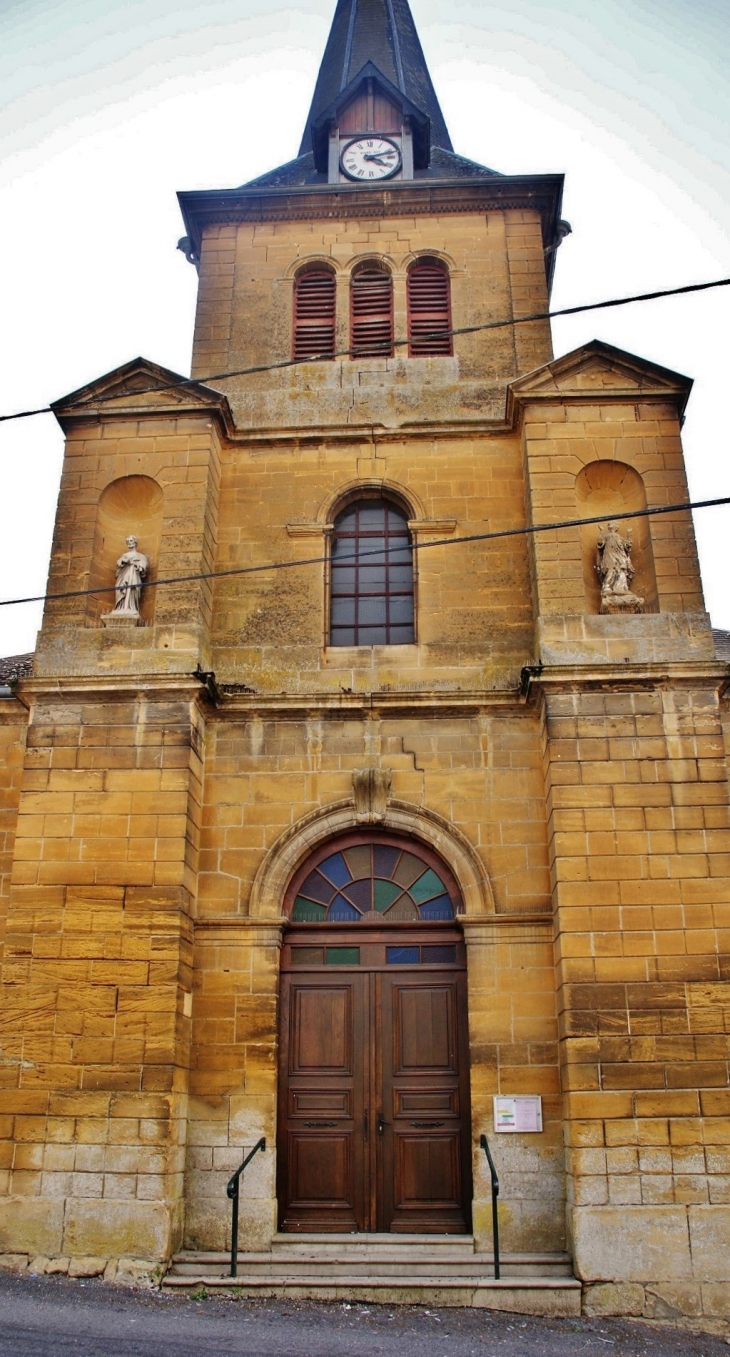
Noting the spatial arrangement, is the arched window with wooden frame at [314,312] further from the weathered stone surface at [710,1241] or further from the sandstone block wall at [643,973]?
the weathered stone surface at [710,1241]

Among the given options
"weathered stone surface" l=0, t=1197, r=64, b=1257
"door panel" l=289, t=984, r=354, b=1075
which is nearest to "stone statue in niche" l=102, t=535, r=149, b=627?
"door panel" l=289, t=984, r=354, b=1075

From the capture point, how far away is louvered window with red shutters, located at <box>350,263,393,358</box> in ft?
45.1

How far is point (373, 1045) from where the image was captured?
10.2 meters

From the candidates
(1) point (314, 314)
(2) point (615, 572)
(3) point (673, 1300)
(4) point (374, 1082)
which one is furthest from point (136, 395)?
(3) point (673, 1300)

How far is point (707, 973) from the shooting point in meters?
9.49

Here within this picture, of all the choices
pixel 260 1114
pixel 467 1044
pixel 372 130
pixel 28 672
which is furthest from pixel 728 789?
pixel 372 130

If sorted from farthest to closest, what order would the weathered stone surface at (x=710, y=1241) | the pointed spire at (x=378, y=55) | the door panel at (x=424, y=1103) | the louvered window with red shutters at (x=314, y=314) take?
the pointed spire at (x=378, y=55), the louvered window with red shutters at (x=314, y=314), the door panel at (x=424, y=1103), the weathered stone surface at (x=710, y=1241)

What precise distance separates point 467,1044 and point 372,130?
12784 mm

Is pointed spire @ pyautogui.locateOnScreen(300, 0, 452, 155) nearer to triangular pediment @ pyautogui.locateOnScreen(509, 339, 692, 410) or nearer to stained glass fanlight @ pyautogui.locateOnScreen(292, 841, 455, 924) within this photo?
triangular pediment @ pyautogui.locateOnScreen(509, 339, 692, 410)

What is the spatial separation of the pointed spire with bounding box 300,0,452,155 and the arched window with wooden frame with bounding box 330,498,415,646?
8.18 m

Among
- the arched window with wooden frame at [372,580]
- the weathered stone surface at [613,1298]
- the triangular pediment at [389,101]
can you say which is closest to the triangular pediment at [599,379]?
the arched window with wooden frame at [372,580]

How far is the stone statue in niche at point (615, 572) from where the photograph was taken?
433 inches

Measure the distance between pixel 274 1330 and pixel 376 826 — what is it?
4.46 metres

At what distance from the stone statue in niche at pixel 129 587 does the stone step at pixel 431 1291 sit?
6.14 m
